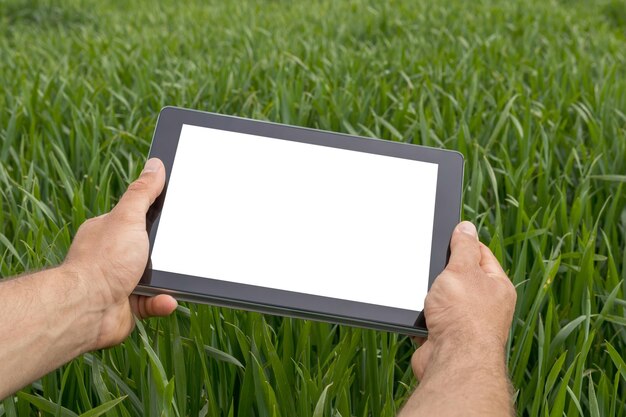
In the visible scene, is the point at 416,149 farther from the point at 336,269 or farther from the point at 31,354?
the point at 31,354

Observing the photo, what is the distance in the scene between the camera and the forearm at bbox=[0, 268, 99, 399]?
0.83 m

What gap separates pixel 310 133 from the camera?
3.41 ft

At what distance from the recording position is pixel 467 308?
87 centimetres

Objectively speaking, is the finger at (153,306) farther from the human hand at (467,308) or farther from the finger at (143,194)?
the human hand at (467,308)

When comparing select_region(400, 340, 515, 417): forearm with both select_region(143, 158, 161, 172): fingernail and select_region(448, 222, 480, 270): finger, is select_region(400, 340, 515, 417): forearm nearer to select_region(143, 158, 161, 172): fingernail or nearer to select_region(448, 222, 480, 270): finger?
select_region(448, 222, 480, 270): finger

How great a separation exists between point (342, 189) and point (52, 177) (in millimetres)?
906

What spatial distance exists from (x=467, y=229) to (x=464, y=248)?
0.04 meters

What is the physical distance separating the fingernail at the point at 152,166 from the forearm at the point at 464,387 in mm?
451

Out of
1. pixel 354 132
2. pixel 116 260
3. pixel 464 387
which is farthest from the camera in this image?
pixel 354 132

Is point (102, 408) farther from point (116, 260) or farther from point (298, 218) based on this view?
point (298, 218)

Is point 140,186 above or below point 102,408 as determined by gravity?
above

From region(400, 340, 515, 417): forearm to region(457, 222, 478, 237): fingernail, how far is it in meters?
0.18

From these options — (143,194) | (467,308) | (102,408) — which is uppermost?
(143,194)

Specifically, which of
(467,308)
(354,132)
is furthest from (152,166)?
(354,132)
